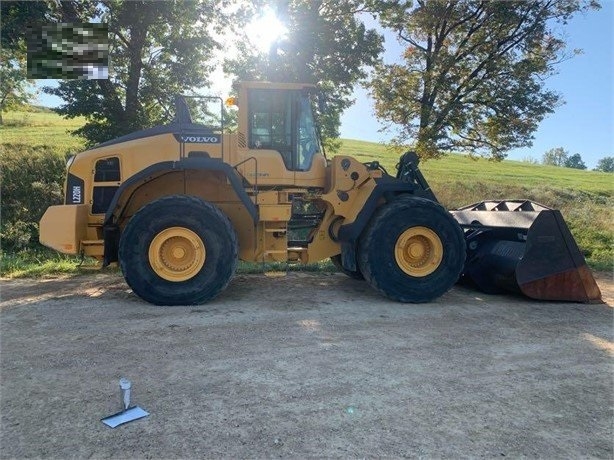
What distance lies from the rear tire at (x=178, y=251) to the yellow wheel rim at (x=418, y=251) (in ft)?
7.58

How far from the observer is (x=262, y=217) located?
6.93 metres

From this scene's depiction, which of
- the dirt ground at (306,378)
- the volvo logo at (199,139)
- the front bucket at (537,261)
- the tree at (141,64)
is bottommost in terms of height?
the dirt ground at (306,378)

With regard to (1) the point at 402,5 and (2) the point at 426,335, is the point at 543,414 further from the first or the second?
(1) the point at 402,5

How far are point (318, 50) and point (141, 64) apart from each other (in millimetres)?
5539

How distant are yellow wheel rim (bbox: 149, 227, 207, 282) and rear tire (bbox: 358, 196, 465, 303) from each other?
2251 millimetres

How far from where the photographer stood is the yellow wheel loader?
20.9 ft

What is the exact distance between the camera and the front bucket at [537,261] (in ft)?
22.2

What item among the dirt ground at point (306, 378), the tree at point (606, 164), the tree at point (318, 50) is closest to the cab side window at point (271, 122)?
the dirt ground at point (306, 378)

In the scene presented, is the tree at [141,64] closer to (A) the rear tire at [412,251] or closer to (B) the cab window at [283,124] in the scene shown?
(B) the cab window at [283,124]

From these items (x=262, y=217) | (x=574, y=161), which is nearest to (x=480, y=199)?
(x=262, y=217)

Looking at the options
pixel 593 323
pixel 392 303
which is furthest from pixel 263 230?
pixel 593 323

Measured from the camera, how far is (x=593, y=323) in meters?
6.00

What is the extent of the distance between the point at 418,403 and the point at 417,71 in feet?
49.2

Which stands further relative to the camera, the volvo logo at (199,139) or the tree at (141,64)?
the tree at (141,64)
